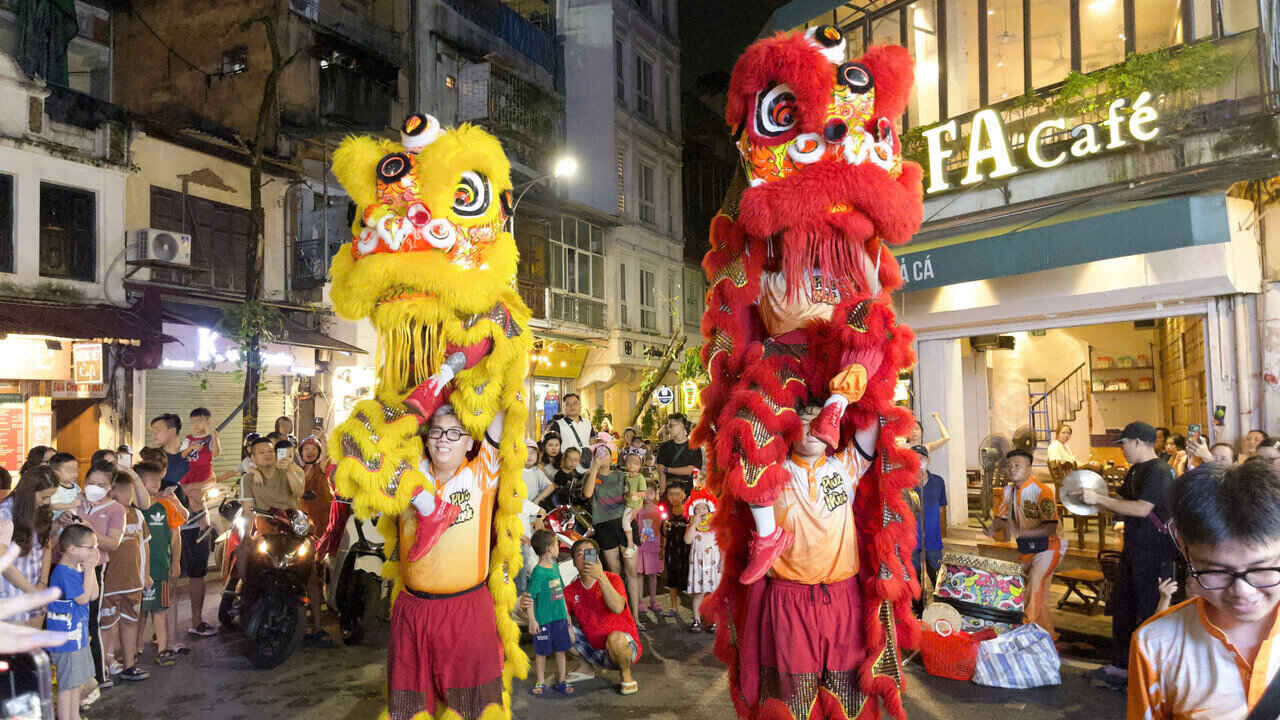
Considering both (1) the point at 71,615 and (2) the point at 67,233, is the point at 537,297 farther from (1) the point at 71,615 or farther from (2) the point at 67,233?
(1) the point at 71,615

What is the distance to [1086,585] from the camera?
7746 mm

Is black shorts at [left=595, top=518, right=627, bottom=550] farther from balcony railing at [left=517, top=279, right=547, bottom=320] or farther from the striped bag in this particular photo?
balcony railing at [left=517, top=279, right=547, bottom=320]

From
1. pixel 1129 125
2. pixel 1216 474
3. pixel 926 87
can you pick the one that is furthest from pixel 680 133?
pixel 1216 474

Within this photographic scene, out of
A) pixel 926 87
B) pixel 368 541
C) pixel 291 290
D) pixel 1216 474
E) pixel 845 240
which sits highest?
pixel 926 87

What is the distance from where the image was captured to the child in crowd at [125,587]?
600cm

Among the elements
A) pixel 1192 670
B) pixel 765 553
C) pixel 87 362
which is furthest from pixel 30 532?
pixel 87 362

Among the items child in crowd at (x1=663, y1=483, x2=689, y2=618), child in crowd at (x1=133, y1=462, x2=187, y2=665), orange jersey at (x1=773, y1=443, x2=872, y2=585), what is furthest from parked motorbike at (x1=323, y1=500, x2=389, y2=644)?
orange jersey at (x1=773, y1=443, x2=872, y2=585)

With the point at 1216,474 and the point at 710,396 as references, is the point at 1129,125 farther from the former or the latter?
the point at 1216,474

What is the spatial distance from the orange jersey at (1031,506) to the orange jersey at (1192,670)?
14.7 ft

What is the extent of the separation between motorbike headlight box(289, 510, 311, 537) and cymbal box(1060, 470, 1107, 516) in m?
5.49

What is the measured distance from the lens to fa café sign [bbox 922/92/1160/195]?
887 cm

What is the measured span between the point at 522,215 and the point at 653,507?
1323cm

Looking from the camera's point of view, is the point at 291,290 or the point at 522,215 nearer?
the point at 291,290

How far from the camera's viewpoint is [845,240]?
3.97 metres
